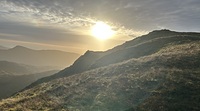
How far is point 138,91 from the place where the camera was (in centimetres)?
3102

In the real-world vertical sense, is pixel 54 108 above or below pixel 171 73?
below

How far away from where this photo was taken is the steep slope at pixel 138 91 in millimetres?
26578

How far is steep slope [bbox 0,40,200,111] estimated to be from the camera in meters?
26.6

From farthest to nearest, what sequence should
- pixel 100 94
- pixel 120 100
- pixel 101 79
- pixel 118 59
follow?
pixel 118 59
pixel 101 79
pixel 100 94
pixel 120 100

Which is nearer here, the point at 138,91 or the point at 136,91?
the point at 138,91

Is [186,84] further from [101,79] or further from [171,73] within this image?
[101,79]

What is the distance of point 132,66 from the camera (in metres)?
43.7

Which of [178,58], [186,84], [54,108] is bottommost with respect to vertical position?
[54,108]

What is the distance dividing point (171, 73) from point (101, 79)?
12.0 metres

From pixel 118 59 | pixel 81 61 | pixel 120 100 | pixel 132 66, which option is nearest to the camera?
pixel 120 100

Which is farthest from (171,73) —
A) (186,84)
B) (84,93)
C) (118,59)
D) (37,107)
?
(118,59)

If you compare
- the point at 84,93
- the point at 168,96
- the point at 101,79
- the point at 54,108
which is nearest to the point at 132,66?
the point at 101,79

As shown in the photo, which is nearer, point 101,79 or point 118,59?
point 101,79

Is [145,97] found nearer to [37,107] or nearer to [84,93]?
[84,93]
